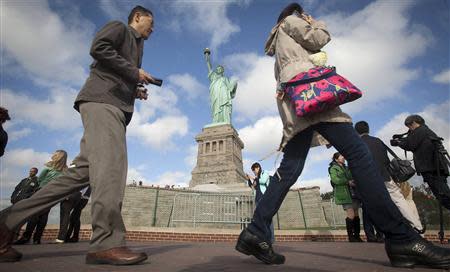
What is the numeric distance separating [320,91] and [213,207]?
9586 mm

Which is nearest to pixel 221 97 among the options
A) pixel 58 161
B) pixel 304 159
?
pixel 58 161

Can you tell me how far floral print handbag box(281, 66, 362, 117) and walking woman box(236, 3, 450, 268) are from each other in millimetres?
120

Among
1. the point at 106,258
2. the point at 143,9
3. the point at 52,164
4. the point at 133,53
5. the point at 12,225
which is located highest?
the point at 143,9

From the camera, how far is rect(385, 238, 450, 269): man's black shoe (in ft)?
6.15

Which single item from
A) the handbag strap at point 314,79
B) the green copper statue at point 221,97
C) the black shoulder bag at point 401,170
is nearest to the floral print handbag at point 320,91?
the handbag strap at point 314,79

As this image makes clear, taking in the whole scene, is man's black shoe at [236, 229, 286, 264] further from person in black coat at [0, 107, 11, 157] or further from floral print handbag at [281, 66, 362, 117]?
person in black coat at [0, 107, 11, 157]

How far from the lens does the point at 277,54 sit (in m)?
2.66

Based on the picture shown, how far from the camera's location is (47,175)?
5523mm

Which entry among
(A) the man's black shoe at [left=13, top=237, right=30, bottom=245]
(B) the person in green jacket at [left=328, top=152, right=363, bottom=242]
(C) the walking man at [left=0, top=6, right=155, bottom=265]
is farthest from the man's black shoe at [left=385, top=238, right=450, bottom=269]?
(A) the man's black shoe at [left=13, top=237, right=30, bottom=245]

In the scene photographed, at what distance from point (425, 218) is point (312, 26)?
66.0 ft

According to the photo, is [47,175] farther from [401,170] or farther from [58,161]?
[401,170]

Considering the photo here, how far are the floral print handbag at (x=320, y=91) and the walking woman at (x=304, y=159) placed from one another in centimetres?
12

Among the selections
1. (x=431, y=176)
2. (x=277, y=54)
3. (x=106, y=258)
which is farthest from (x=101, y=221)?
(x=431, y=176)

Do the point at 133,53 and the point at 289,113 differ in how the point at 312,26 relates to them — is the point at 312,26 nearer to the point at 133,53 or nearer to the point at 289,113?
the point at 289,113
